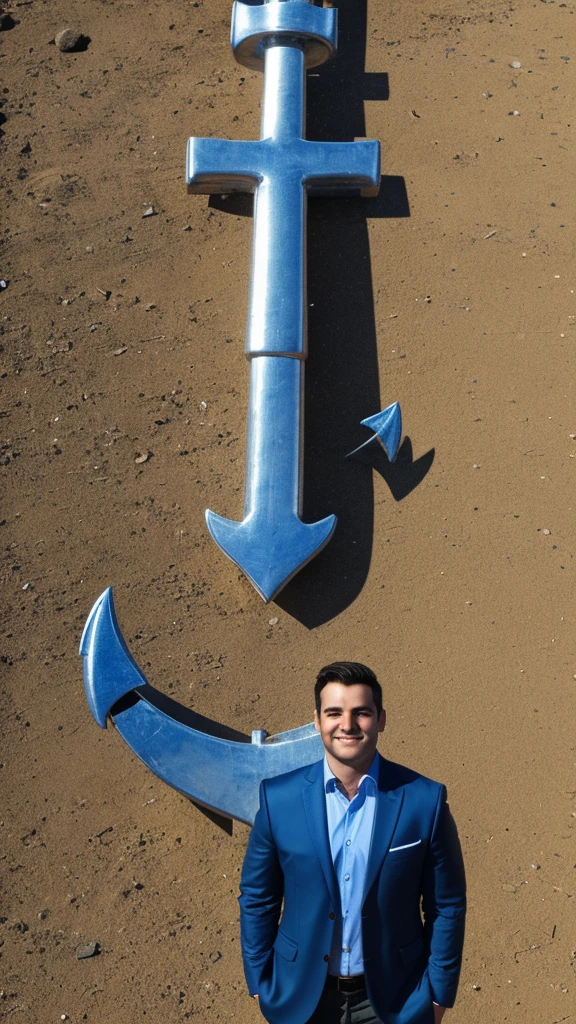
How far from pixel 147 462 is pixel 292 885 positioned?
94.1 inches

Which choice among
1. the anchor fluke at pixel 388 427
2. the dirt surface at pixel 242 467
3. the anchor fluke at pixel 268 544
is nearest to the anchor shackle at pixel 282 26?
the dirt surface at pixel 242 467

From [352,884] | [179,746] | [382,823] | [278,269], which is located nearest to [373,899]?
[352,884]

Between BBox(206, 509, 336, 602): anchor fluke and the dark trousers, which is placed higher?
BBox(206, 509, 336, 602): anchor fluke

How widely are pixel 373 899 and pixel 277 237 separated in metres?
3.05

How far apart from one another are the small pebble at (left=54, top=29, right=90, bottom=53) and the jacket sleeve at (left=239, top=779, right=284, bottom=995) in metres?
4.59

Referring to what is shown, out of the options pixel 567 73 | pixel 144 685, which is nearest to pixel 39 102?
pixel 567 73

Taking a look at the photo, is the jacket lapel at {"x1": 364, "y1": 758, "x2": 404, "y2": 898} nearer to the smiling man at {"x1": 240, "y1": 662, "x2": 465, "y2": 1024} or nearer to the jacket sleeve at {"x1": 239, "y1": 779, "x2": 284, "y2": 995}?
the smiling man at {"x1": 240, "y1": 662, "x2": 465, "y2": 1024}

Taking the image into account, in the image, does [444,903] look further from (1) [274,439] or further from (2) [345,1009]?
(1) [274,439]

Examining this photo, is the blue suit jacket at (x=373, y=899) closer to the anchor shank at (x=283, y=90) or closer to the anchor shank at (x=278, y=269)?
the anchor shank at (x=278, y=269)

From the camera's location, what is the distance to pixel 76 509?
4676 mm

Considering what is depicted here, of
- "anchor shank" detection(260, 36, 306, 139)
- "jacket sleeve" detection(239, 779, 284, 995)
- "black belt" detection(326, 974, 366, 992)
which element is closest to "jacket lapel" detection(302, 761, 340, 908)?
"jacket sleeve" detection(239, 779, 284, 995)

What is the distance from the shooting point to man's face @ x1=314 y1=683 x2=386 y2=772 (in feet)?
8.91

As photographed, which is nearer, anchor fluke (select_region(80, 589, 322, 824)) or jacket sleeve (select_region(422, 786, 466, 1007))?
jacket sleeve (select_region(422, 786, 466, 1007))

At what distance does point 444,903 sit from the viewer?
9.35 feet
